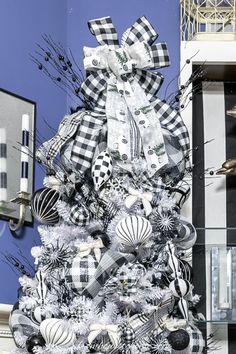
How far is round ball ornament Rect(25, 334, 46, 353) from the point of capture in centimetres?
173

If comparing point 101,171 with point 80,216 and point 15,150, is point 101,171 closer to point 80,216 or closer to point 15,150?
A: point 80,216

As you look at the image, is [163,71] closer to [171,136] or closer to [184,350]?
[171,136]

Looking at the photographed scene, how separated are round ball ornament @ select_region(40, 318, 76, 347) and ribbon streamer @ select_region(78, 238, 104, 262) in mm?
144

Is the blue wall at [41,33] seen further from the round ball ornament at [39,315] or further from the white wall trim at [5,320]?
the round ball ornament at [39,315]

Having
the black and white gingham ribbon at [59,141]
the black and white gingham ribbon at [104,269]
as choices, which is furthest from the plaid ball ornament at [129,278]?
the black and white gingham ribbon at [59,141]

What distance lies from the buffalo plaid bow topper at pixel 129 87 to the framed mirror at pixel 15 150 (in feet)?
0.75

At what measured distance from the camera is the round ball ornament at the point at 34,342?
5.66 feet

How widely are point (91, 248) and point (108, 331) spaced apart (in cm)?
18

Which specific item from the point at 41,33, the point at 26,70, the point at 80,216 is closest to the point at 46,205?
the point at 80,216

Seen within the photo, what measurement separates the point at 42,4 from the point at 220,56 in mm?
479

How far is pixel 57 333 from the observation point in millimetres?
1678

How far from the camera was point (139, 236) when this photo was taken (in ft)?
5.56

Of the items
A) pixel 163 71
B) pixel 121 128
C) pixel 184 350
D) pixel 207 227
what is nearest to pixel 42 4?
pixel 163 71

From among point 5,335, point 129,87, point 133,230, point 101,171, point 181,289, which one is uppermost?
point 129,87
